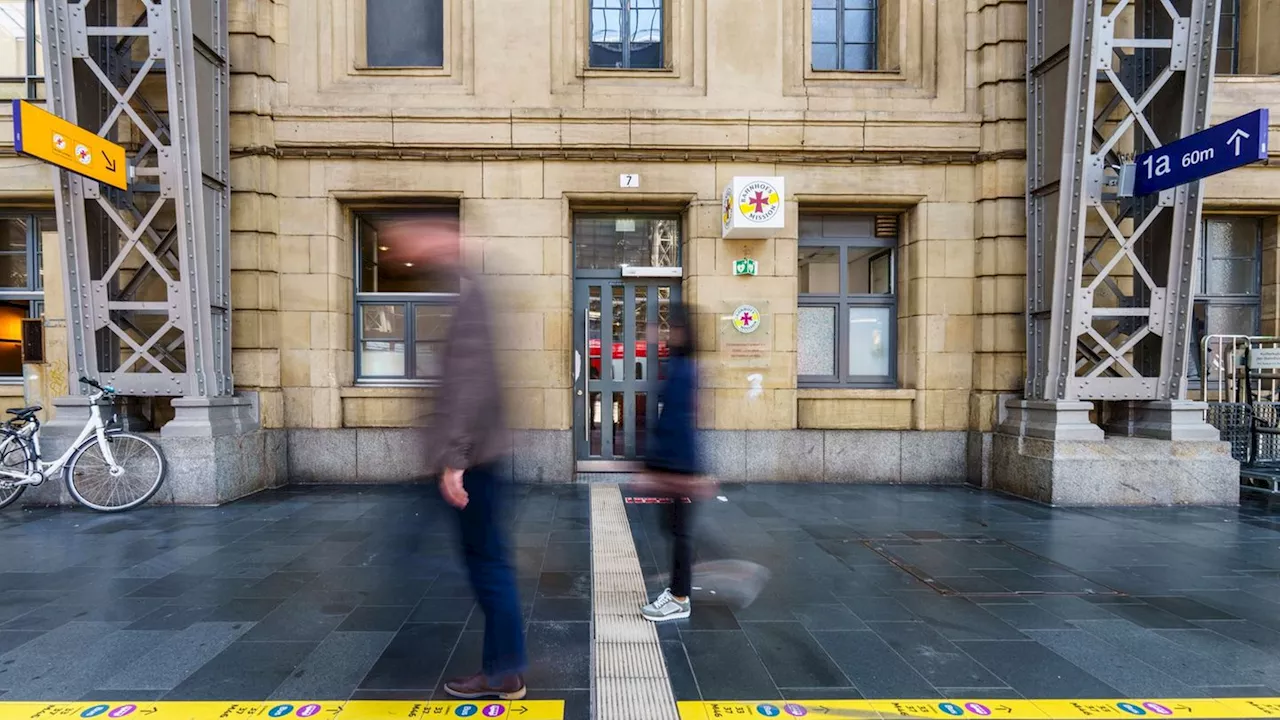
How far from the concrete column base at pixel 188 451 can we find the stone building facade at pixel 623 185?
912mm

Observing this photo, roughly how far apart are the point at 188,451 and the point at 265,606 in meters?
3.81

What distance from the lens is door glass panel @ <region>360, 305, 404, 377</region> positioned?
847 cm

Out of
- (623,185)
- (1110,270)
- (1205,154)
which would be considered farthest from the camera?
(623,185)

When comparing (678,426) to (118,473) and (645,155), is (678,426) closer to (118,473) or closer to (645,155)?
(645,155)

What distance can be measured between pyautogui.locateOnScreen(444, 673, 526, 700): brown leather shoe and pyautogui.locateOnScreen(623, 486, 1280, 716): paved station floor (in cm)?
82

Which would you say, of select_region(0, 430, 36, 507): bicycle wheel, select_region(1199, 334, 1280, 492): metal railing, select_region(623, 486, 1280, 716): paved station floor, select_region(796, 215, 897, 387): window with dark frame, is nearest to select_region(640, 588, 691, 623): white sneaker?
select_region(623, 486, 1280, 716): paved station floor

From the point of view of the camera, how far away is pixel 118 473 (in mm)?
6457

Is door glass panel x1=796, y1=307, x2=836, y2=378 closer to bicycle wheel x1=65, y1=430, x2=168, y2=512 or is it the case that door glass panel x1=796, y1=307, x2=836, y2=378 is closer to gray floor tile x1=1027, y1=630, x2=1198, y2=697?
gray floor tile x1=1027, y1=630, x2=1198, y2=697

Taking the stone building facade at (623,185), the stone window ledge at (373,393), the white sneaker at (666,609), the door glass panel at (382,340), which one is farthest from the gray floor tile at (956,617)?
the door glass panel at (382,340)

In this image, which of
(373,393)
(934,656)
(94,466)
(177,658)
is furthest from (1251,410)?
(94,466)

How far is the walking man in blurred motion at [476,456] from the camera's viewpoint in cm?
280

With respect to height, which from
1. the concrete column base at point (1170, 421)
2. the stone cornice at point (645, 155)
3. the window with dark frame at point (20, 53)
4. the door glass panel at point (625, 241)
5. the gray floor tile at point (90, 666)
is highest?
the window with dark frame at point (20, 53)

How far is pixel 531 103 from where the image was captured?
316 inches

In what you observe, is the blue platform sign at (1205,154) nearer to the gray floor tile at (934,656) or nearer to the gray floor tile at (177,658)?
the gray floor tile at (934,656)
